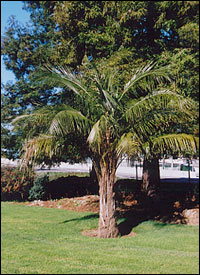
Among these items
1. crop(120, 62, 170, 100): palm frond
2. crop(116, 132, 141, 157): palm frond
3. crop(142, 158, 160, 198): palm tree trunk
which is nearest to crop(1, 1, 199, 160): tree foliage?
crop(120, 62, 170, 100): palm frond

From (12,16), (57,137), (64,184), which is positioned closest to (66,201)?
(64,184)

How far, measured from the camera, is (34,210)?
14.0 m

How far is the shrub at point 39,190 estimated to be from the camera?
1703 cm

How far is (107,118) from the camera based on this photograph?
30.3 ft

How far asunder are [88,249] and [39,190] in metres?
10.0

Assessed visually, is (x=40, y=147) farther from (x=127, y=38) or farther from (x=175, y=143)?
(x=127, y=38)

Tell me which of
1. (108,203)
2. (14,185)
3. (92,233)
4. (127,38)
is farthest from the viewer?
(14,185)

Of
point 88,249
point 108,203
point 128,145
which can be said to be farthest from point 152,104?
point 88,249

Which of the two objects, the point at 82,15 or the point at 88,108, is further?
the point at 82,15

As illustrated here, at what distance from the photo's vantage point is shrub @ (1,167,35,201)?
17172mm

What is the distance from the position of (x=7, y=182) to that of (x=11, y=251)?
10786mm

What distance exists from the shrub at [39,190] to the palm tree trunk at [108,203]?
25.7ft

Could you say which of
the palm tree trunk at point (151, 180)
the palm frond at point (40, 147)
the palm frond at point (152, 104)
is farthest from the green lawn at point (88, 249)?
the palm tree trunk at point (151, 180)

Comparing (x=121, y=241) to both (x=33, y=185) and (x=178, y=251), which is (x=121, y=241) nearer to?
(x=178, y=251)
